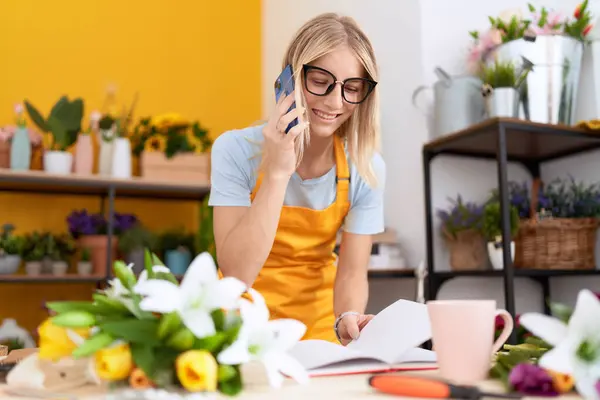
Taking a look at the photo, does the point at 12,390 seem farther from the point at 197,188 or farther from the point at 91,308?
the point at 197,188

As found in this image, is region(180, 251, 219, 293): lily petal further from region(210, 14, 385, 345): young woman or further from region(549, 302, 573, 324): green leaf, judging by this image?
region(210, 14, 385, 345): young woman

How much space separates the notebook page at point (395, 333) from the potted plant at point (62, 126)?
6.93 ft

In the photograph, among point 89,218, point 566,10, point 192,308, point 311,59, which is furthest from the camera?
point 89,218

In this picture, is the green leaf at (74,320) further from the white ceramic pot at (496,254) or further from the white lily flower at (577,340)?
the white ceramic pot at (496,254)

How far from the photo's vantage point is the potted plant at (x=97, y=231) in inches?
104

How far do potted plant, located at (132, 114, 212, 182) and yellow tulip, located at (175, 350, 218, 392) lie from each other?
2311 millimetres

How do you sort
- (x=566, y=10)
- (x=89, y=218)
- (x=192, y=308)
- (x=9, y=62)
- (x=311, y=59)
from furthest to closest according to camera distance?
(x=9, y=62), (x=89, y=218), (x=566, y=10), (x=311, y=59), (x=192, y=308)

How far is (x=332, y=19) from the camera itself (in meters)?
1.34

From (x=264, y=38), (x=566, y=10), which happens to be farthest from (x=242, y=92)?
(x=566, y=10)

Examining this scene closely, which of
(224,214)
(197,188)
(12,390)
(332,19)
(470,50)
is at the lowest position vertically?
(12,390)

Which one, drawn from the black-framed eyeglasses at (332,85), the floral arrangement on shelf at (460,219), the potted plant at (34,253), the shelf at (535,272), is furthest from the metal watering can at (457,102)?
the potted plant at (34,253)

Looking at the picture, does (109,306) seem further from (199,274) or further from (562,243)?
(562,243)

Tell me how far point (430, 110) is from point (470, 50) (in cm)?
26

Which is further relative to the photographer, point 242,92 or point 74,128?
point 242,92
